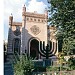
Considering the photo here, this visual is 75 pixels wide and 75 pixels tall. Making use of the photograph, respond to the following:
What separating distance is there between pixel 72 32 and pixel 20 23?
65.2ft

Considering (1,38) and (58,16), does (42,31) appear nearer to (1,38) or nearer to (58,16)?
(58,16)

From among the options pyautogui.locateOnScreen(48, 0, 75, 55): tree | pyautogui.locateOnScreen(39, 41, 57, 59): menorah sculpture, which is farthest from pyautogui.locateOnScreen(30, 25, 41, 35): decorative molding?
pyautogui.locateOnScreen(48, 0, 75, 55): tree

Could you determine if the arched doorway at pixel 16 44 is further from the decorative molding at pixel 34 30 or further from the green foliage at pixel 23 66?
the green foliage at pixel 23 66

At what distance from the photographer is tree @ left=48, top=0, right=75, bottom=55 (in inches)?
672

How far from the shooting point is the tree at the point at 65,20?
17078mm

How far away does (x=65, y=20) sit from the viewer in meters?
17.9

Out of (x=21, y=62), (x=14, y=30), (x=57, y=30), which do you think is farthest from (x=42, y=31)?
(x=21, y=62)

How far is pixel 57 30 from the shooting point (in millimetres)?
18734

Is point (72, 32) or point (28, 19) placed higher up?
point (28, 19)

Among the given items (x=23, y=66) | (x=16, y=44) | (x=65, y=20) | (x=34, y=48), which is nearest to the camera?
(x=23, y=66)

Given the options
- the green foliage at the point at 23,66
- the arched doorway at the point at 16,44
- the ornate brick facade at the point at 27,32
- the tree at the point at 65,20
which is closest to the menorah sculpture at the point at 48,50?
the ornate brick facade at the point at 27,32

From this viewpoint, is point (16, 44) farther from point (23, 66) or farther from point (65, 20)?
point (23, 66)

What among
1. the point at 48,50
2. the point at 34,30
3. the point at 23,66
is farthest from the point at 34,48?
the point at 23,66

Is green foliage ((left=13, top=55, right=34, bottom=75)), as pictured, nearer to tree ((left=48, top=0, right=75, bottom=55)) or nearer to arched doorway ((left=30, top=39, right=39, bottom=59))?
tree ((left=48, top=0, right=75, bottom=55))
